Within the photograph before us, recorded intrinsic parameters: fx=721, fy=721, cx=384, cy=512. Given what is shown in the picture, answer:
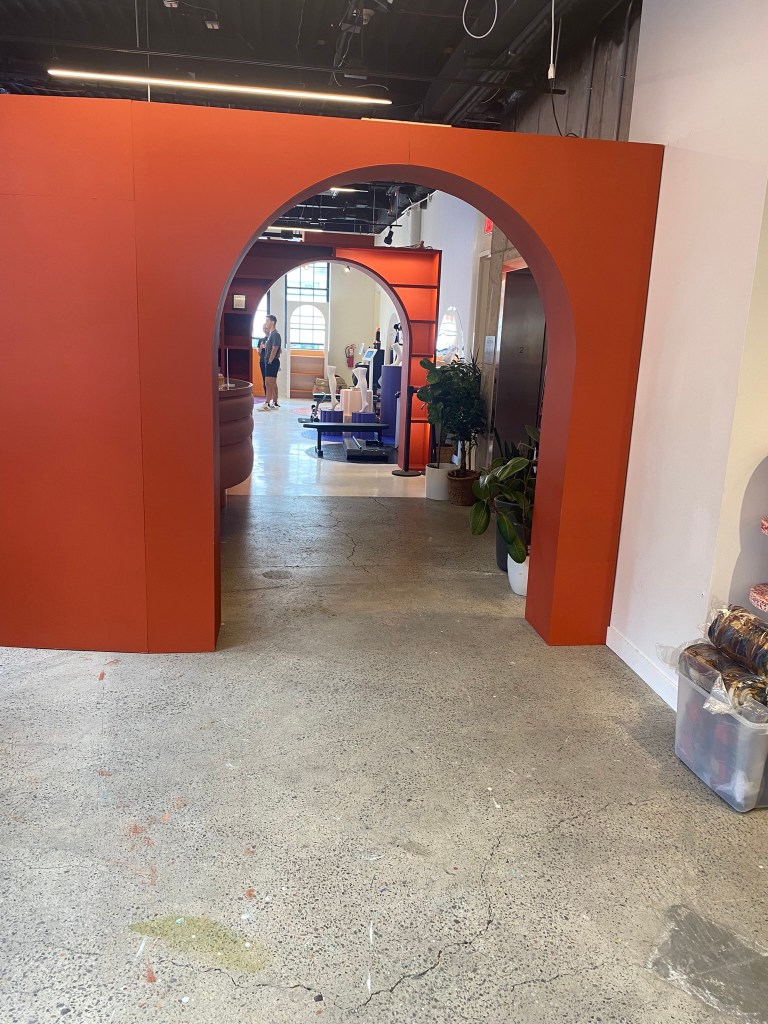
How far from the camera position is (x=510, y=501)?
15.5 ft

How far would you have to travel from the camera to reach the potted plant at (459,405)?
715cm

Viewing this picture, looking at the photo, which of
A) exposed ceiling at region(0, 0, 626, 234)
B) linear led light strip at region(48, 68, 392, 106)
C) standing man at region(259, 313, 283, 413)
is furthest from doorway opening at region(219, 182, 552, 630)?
linear led light strip at region(48, 68, 392, 106)

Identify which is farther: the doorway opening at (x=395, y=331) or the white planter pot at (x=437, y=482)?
the doorway opening at (x=395, y=331)

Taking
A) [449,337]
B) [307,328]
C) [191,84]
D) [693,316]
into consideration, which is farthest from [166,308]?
[307,328]

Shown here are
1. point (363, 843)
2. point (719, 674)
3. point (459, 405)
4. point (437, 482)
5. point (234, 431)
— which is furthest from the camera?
point (437, 482)

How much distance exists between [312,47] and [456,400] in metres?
3.50

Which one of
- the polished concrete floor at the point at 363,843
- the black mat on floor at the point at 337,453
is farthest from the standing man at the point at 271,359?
the polished concrete floor at the point at 363,843

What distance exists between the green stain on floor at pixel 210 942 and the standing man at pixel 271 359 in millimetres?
13048

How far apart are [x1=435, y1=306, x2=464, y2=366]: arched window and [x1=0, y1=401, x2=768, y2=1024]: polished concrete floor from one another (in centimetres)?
527

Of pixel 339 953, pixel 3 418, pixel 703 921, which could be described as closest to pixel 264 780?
pixel 339 953

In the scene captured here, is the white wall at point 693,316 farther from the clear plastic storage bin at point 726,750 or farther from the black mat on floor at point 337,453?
the black mat on floor at point 337,453

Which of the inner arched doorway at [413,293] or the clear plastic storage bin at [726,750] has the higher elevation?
the inner arched doorway at [413,293]

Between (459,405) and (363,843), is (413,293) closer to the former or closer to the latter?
(459,405)

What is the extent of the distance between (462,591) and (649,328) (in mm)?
2037
